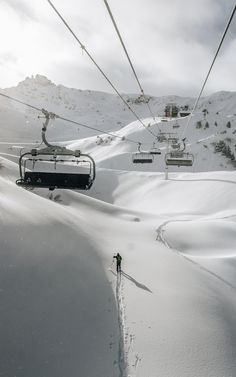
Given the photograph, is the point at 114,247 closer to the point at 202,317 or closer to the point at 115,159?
A: the point at 202,317

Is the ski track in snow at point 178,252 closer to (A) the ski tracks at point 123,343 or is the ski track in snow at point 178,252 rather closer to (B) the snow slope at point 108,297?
(B) the snow slope at point 108,297

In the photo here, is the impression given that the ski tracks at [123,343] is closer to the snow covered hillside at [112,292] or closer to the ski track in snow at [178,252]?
the snow covered hillside at [112,292]

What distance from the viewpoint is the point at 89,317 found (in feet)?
53.1

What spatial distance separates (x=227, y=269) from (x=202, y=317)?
8.07 meters

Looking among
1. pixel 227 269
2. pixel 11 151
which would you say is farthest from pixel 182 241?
pixel 11 151

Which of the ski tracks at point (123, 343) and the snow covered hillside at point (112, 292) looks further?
the snow covered hillside at point (112, 292)

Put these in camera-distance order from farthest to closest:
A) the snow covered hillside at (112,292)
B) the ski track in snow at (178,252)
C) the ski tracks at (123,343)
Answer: the ski track in snow at (178,252) → the snow covered hillside at (112,292) → the ski tracks at (123,343)

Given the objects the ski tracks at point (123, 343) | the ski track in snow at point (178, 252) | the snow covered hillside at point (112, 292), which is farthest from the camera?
the ski track in snow at point (178, 252)

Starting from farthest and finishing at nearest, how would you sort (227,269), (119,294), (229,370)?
(227,269), (119,294), (229,370)

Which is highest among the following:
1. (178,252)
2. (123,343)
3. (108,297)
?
(108,297)

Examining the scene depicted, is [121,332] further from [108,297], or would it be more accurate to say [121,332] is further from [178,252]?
[178,252]

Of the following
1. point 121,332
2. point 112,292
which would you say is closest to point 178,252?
point 112,292

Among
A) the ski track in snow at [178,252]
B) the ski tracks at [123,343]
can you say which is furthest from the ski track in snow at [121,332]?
the ski track in snow at [178,252]

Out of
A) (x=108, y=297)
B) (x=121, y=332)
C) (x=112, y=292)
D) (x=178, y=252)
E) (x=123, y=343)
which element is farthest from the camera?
(x=178, y=252)
